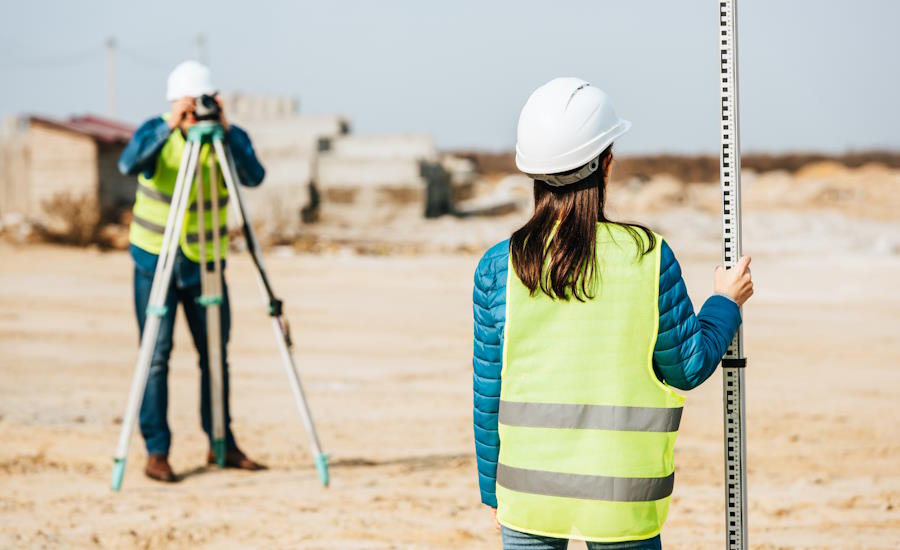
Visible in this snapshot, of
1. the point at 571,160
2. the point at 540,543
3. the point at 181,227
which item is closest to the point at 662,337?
the point at 571,160

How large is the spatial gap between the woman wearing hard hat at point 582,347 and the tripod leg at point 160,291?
3.11 m

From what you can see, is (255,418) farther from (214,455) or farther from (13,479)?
(13,479)

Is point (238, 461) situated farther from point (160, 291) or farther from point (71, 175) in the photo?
point (71, 175)

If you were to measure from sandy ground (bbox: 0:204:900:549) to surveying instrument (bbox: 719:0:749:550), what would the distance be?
1891 millimetres

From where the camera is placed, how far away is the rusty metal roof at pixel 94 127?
20020 mm

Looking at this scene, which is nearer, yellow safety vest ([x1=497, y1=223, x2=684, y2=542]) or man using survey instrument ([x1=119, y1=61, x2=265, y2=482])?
yellow safety vest ([x1=497, y1=223, x2=684, y2=542])

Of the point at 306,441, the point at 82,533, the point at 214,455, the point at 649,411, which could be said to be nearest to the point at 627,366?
the point at 649,411

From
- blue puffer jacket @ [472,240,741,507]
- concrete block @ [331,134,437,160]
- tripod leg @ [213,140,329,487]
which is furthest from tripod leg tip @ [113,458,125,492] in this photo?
concrete block @ [331,134,437,160]

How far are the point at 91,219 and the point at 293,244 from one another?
135 inches

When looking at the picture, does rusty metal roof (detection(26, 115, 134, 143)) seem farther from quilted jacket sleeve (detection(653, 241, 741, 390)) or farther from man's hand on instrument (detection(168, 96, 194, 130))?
quilted jacket sleeve (detection(653, 241, 741, 390))

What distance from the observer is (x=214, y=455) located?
19.0 ft

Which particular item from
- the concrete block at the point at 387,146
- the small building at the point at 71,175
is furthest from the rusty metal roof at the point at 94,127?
the concrete block at the point at 387,146

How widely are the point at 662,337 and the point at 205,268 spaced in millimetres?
3513

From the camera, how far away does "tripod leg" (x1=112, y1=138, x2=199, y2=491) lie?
5117 millimetres
